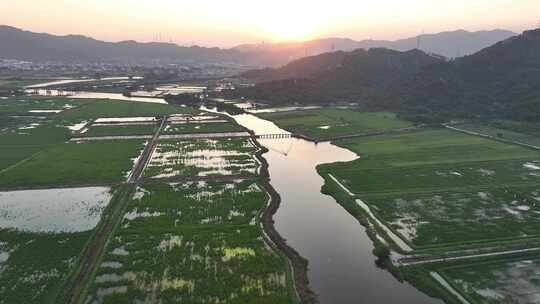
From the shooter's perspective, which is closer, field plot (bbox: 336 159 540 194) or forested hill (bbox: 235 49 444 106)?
field plot (bbox: 336 159 540 194)

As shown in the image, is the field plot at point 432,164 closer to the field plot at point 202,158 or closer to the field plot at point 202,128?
the field plot at point 202,158

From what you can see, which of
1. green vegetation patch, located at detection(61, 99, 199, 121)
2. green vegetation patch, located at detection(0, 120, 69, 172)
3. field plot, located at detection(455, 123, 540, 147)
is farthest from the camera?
green vegetation patch, located at detection(61, 99, 199, 121)

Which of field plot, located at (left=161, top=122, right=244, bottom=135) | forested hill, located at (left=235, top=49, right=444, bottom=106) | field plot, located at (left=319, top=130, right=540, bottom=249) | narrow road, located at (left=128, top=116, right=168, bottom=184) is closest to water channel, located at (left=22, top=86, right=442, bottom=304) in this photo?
field plot, located at (left=319, top=130, right=540, bottom=249)

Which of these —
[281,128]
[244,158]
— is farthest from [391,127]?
[244,158]

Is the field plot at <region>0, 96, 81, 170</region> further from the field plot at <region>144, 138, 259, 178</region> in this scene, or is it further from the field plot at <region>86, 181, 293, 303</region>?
the field plot at <region>86, 181, 293, 303</region>

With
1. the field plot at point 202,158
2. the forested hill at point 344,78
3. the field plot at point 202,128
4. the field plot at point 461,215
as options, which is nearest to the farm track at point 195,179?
the field plot at point 202,158

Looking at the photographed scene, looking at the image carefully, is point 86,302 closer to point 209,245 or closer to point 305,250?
point 209,245
